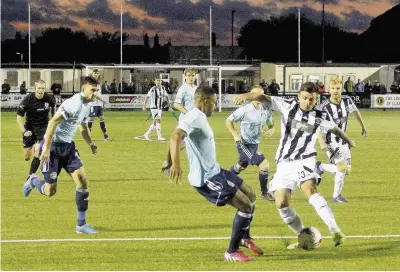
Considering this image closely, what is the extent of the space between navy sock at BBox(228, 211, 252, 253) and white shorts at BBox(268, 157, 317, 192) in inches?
36.7

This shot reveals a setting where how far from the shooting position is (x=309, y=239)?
10.7m

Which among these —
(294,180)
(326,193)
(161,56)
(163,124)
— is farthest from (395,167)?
(161,56)

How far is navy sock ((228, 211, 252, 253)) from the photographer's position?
10.3m

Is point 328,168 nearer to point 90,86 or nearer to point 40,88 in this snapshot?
point 90,86

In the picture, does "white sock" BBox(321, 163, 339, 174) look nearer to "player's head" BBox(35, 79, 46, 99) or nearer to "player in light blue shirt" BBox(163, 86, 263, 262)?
"player in light blue shirt" BBox(163, 86, 263, 262)

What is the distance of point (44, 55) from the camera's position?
127 metres

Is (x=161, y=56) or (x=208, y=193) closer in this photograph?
(x=208, y=193)

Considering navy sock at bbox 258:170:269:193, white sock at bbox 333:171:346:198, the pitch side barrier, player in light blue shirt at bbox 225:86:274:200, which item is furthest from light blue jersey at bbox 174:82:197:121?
the pitch side barrier

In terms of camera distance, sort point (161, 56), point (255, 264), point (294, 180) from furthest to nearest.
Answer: point (161, 56) → point (294, 180) → point (255, 264)

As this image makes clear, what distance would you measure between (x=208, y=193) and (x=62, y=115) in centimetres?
304

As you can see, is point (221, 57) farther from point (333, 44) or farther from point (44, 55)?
point (44, 55)

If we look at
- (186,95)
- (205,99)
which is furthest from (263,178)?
(205,99)

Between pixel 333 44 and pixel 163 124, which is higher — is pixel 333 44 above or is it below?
above

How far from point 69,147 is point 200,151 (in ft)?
12.1
